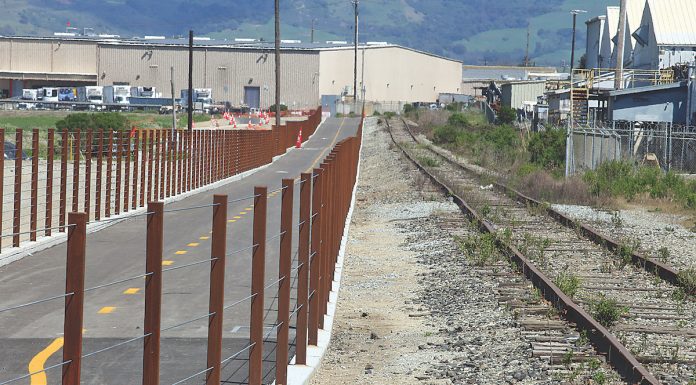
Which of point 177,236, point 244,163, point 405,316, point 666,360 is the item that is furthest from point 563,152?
point 666,360

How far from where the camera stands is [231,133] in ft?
134

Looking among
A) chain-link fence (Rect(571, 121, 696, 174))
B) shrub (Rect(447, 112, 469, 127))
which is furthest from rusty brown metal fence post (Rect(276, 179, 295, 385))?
shrub (Rect(447, 112, 469, 127))

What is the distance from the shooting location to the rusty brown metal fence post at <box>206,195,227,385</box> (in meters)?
7.09

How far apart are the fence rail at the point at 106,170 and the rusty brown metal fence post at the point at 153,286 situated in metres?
7.49

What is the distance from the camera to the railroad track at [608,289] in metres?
10.9

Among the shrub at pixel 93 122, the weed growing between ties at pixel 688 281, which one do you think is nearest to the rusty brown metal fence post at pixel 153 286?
the weed growing between ties at pixel 688 281

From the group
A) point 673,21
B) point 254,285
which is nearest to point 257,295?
point 254,285

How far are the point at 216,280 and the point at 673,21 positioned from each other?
245ft

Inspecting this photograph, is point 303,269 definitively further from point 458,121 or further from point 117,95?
point 117,95

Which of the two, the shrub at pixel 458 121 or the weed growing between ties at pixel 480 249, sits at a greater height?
the shrub at pixel 458 121

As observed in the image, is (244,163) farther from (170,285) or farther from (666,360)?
(666,360)

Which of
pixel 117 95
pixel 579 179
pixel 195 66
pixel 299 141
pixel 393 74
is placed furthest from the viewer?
pixel 393 74

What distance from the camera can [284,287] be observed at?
9.44 metres

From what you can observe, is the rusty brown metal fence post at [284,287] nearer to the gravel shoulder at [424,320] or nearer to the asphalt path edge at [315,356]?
the asphalt path edge at [315,356]
